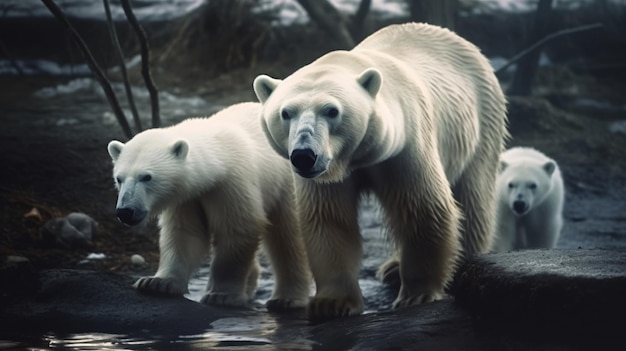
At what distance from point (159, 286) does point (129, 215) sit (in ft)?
1.72

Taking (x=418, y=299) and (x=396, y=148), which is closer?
(x=396, y=148)

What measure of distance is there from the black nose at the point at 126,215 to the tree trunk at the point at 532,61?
6673mm

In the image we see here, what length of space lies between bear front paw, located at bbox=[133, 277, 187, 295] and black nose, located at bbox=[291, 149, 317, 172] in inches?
58.0

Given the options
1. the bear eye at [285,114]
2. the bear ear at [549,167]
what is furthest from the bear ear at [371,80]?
the bear ear at [549,167]

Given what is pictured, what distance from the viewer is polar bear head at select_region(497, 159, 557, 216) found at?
286 inches

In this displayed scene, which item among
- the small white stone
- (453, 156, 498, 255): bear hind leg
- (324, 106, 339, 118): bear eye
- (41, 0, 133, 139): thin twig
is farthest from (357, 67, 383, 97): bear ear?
the small white stone

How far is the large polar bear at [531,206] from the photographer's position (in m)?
7.49

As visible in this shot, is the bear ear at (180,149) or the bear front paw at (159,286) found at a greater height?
the bear ear at (180,149)

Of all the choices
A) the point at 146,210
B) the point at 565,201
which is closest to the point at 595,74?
the point at 565,201

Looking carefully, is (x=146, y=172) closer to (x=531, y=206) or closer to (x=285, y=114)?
(x=285, y=114)

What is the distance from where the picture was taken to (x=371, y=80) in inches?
176

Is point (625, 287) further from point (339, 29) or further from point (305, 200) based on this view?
point (339, 29)

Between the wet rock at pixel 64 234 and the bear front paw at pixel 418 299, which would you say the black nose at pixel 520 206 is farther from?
the wet rock at pixel 64 234

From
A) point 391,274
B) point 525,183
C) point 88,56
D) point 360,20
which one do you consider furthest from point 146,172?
point 360,20
